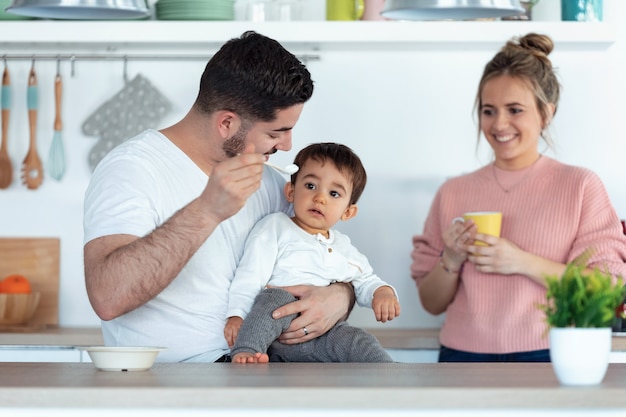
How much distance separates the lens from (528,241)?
9.66 ft

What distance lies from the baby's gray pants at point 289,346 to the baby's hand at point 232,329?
0.09 feet

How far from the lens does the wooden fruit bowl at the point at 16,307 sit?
11.2ft

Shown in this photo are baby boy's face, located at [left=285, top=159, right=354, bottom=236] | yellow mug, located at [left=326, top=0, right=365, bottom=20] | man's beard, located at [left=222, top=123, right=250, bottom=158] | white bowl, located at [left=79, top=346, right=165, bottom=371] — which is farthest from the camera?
yellow mug, located at [left=326, top=0, right=365, bottom=20]

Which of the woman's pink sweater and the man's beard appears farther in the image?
the woman's pink sweater

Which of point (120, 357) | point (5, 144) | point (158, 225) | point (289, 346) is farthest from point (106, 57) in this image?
point (120, 357)

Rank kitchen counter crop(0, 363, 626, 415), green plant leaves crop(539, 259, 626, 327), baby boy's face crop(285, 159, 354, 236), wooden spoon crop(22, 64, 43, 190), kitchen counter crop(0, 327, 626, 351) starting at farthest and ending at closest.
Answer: wooden spoon crop(22, 64, 43, 190) → kitchen counter crop(0, 327, 626, 351) → baby boy's face crop(285, 159, 354, 236) → green plant leaves crop(539, 259, 626, 327) → kitchen counter crop(0, 363, 626, 415)

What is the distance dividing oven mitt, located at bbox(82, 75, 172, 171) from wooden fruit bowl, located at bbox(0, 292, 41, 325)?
556 millimetres

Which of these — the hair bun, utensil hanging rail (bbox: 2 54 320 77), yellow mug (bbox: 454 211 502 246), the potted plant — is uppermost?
the hair bun

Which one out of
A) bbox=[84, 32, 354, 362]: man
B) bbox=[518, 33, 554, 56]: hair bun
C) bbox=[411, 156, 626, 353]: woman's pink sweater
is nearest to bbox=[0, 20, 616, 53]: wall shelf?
bbox=[518, 33, 554, 56]: hair bun

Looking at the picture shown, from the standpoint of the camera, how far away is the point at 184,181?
229cm

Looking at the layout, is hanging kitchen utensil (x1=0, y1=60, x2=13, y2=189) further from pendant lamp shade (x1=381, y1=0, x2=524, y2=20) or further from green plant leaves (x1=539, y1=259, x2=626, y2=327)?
green plant leaves (x1=539, y1=259, x2=626, y2=327)

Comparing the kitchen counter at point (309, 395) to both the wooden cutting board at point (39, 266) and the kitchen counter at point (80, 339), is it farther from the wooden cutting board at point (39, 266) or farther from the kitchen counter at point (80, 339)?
the wooden cutting board at point (39, 266)

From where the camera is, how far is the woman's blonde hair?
2.97 m

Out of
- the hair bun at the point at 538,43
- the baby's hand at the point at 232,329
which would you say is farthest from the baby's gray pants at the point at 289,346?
the hair bun at the point at 538,43
